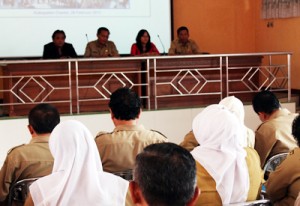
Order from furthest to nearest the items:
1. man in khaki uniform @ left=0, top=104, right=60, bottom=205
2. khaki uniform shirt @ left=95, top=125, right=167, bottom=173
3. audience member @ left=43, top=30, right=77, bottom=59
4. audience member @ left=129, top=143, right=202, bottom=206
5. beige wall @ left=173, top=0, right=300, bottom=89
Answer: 1. beige wall @ left=173, top=0, right=300, bottom=89
2. audience member @ left=43, top=30, right=77, bottom=59
3. khaki uniform shirt @ left=95, top=125, right=167, bottom=173
4. man in khaki uniform @ left=0, top=104, right=60, bottom=205
5. audience member @ left=129, top=143, right=202, bottom=206

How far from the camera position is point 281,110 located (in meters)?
4.20

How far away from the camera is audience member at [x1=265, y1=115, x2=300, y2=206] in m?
2.70

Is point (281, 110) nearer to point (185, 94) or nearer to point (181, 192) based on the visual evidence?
point (181, 192)

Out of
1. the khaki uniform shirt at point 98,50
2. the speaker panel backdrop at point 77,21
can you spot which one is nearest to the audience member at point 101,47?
the khaki uniform shirt at point 98,50

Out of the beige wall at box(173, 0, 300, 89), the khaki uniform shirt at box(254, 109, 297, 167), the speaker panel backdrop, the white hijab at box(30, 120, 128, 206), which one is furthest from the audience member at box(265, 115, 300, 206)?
the beige wall at box(173, 0, 300, 89)

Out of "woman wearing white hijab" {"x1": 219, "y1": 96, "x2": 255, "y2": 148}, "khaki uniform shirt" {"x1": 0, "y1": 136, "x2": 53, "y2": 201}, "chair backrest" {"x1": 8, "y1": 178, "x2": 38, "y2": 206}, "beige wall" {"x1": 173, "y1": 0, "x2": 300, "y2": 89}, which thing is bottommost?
"chair backrest" {"x1": 8, "y1": 178, "x2": 38, "y2": 206}

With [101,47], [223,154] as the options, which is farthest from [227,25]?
[223,154]

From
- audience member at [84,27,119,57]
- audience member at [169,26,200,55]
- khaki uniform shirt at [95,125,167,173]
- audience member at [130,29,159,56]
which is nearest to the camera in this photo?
khaki uniform shirt at [95,125,167,173]

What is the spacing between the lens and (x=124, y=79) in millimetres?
7723

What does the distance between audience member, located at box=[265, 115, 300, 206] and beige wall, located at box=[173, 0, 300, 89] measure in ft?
23.9

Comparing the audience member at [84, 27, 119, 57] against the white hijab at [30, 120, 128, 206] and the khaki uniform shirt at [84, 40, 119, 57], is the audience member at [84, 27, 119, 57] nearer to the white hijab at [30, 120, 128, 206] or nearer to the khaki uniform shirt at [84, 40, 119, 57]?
the khaki uniform shirt at [84, 40, 119, 57]

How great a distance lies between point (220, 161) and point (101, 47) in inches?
231

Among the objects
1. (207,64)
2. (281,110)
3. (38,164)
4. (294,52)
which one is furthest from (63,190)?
(294,52)

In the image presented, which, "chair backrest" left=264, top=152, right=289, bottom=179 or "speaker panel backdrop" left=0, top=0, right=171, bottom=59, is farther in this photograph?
"speaker panel backdrop" left=0, top=0, right=171, bottom=59
